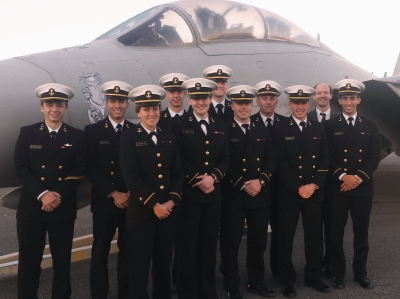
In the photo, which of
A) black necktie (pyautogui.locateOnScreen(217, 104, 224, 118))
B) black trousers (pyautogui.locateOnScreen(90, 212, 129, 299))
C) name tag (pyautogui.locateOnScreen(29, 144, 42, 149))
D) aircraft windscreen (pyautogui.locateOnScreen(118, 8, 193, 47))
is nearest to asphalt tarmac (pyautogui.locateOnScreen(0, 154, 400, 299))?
black trousers (pyautogui.locateOnScreen(90, 212, 129, 299))

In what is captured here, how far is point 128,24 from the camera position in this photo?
6.14 metres

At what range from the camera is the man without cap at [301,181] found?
4652mm

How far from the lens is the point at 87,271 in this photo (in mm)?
5441

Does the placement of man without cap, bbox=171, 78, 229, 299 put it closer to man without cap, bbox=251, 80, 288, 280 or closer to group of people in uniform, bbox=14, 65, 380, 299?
group of people in uniform, bbox=14, 65, 380, 299

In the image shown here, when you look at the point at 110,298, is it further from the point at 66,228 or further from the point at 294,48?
the point at 294,48

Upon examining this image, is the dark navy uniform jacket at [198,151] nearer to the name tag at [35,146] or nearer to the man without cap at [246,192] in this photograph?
the man without cap at [246,192]

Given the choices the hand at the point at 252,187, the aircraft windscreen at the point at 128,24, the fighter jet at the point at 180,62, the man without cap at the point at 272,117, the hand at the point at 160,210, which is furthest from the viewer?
the aircraft windscreen at the point at 128,24

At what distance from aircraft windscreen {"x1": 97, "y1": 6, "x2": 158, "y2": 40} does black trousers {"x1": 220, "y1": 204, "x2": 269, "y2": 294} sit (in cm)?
265

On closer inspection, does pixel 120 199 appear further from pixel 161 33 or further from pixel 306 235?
pixel 161 33

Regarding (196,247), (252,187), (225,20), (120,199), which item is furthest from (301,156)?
(225,20)

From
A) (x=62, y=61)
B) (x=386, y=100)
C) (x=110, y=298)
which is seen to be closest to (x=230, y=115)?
(x=62, y=61)

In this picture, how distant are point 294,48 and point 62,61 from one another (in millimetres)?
3249

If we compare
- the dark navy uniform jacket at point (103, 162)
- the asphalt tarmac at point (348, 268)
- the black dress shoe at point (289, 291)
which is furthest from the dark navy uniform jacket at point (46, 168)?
the black dress shoe at point (289, 291)

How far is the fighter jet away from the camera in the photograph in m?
4.50
